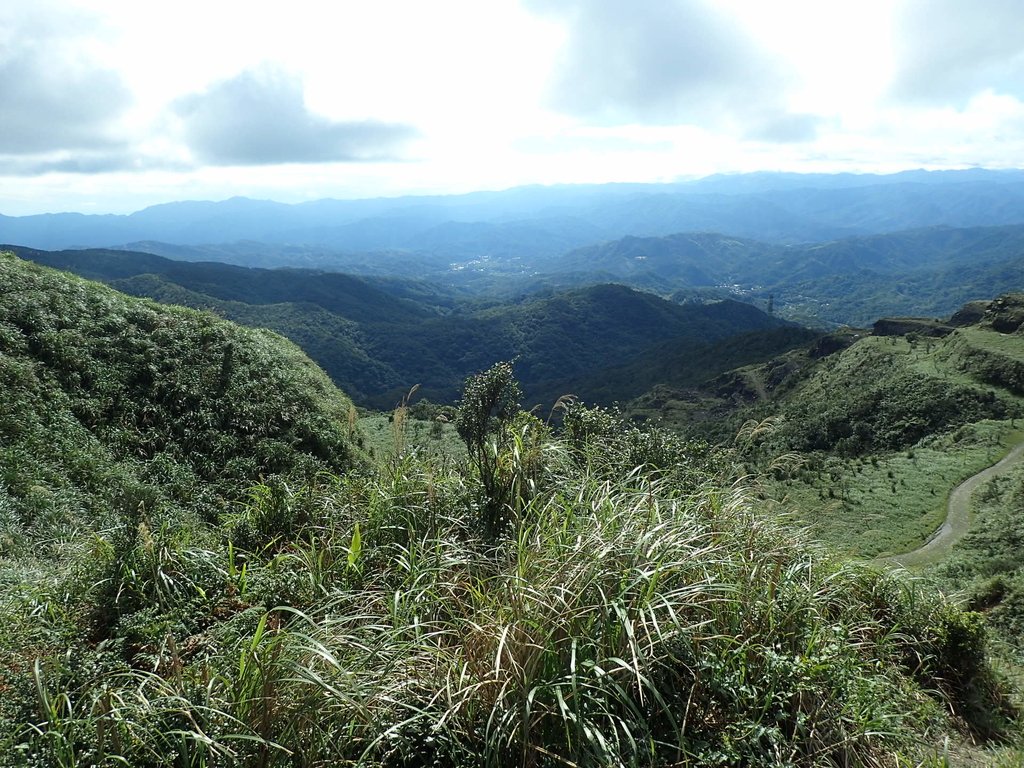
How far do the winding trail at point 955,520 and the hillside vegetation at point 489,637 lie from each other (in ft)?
58.5

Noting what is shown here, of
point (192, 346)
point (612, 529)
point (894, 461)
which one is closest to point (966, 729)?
point (612, 529)

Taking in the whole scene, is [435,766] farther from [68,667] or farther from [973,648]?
[973,648]

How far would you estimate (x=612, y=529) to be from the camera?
3934 millimetres

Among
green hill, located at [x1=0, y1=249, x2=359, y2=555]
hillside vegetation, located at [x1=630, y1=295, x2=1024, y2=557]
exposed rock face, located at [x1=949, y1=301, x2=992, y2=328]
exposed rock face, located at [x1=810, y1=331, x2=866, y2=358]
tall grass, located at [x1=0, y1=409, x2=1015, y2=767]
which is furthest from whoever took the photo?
exposed rock face, located at [x1=810, y1=331, x2=866, y2=358]

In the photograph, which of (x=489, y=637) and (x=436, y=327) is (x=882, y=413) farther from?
(x=436, y=327)

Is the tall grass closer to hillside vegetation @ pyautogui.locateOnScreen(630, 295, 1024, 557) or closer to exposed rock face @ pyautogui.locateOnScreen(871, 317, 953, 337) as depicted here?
hillside vegetation @ pyautogui.locateOnScreen(630, 295, 1024, 557)

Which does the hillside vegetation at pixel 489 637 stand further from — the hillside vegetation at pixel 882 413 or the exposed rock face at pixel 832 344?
the exposed rock face at pixel 832 344

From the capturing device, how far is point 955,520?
92.9ft

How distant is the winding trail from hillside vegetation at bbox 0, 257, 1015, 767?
17836 mm

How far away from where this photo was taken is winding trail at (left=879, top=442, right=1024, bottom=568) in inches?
921

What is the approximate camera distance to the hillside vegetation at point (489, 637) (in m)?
2.73

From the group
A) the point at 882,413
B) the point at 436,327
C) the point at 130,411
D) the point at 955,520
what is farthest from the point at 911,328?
the point at 436,327

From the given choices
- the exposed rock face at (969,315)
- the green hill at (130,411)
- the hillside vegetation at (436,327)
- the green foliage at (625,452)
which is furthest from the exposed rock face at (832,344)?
the green hill at (130,411)

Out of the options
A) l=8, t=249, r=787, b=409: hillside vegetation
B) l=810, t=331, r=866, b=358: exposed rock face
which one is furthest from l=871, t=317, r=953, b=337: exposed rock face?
l=8, t=249, r=787, b=409: hillside vegetation
